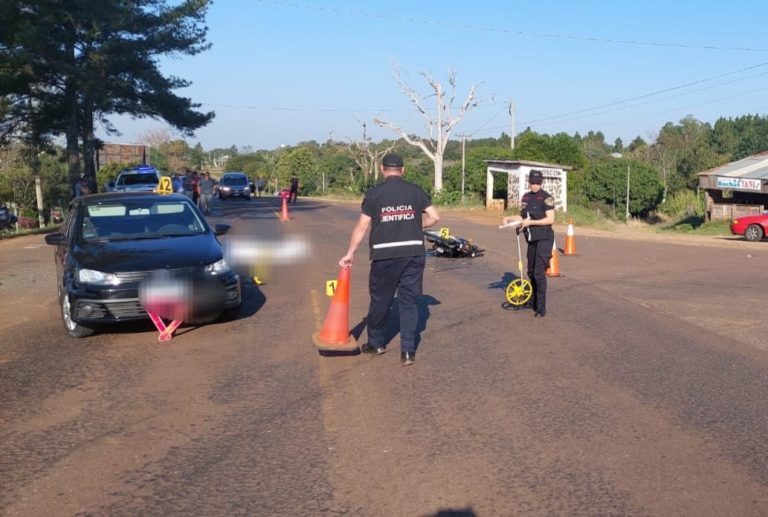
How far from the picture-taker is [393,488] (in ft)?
14.7

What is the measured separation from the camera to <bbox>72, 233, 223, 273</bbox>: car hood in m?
8.55

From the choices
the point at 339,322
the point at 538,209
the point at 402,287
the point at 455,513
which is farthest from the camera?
the point at 538,209

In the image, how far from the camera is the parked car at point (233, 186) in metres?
46.8

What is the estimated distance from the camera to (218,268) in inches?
352

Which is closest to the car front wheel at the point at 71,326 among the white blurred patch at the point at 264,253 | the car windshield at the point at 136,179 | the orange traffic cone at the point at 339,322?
the orange traffic cone at the point at 339,322

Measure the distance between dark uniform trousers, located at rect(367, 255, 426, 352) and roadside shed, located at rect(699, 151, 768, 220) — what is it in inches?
1118

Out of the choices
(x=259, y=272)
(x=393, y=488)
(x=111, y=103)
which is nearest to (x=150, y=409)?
(x=393, y=488)

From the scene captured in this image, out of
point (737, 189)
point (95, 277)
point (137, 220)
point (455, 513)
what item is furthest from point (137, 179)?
point (455, 513)

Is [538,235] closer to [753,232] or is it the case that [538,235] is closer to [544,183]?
[753,232]

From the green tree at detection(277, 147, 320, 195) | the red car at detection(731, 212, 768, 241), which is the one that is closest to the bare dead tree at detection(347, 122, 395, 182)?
the green tree at detection(277, 147, 320, 195)

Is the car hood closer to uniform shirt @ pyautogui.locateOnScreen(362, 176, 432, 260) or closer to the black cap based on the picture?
uniform shirt @ pyautogui.locateOnScreen(362, 176, 432, 260)

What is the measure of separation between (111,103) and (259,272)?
65.6 ft

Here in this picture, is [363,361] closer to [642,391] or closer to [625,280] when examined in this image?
[642,391]

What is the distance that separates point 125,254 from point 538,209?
4748mm
